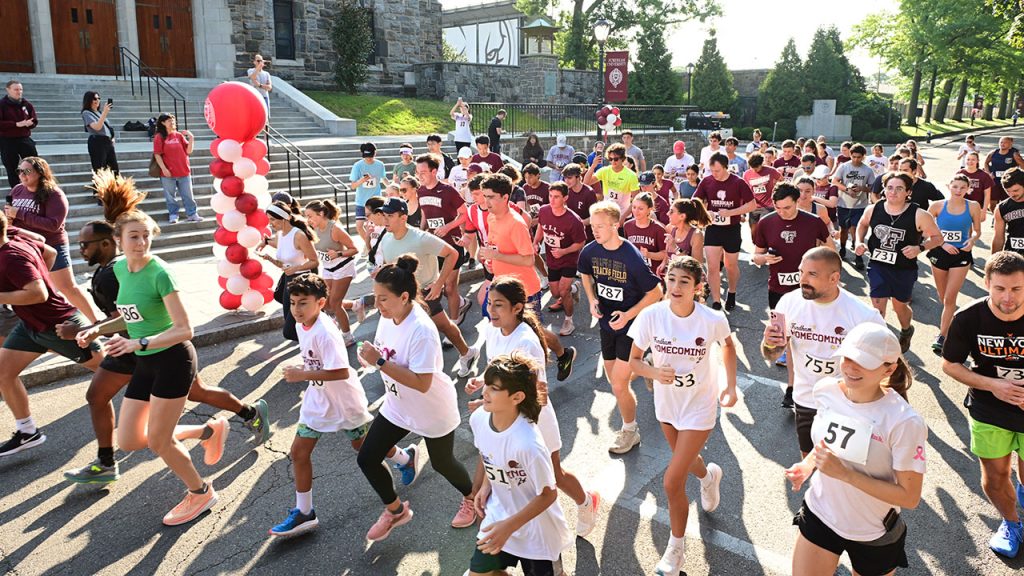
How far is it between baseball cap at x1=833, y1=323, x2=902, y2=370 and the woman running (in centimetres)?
603

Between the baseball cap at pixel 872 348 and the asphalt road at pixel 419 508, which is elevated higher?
the baseball cap at pixel 872 348

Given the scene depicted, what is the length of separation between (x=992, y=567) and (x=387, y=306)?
3.95 m

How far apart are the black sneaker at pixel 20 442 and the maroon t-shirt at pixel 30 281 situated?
0.91 m

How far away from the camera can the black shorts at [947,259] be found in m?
7.95

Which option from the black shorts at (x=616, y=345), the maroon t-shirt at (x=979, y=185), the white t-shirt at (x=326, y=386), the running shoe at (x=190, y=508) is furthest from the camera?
the maroon t-shirt at (x=979, y=185)

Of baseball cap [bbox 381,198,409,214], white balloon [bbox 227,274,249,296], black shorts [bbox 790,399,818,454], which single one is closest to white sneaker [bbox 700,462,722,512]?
black shorts [bbox 790,399,818,454]

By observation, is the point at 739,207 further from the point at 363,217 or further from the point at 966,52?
the point at 966,52

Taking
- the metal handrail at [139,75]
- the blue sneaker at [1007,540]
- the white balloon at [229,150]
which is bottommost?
the blue sneaker at [1007,540]

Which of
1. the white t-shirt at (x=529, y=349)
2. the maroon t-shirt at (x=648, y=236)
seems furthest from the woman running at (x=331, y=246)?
the white t-shirt at (x=529, y=349)

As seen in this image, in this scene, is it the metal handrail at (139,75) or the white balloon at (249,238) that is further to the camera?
the metal handrail at (139,75)

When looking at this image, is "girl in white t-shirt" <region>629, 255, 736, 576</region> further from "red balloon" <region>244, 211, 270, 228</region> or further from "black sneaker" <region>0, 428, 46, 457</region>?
"red balloon" <region>244, 211, 270, 228</region>

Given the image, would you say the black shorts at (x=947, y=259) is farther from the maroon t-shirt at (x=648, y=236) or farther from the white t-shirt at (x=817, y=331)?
the white t-shirt at (x=817, y=331)

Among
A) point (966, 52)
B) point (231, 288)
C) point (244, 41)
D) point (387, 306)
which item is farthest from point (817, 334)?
point (966, 52)

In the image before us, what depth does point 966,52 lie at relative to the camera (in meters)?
44.4
